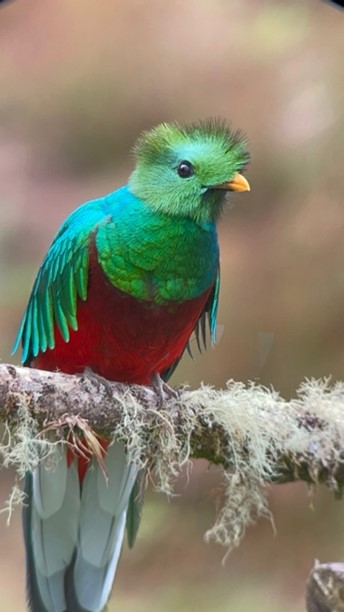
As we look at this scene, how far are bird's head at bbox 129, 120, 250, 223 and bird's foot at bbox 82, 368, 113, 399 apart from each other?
1.02 ft

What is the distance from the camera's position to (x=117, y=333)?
1.33 m

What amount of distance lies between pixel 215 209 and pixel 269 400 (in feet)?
1.15

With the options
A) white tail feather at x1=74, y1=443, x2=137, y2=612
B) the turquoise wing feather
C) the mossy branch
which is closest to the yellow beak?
the turquoise wing feather

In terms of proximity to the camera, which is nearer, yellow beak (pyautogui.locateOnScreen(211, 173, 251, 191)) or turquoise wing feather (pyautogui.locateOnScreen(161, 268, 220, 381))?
yellow beak (pyautogui.locateOnScreen(211, 173, 251, 191))

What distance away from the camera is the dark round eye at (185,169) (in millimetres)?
1277

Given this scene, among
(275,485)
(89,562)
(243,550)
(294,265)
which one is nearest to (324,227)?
(294,265)

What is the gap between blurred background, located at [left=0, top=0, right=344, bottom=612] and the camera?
4.21 ft

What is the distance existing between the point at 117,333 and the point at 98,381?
96 millimetres

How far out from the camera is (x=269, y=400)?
133 cm

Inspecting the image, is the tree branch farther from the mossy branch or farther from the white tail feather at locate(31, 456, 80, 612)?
the white tail feather at locate(31, 456, 80, 612)

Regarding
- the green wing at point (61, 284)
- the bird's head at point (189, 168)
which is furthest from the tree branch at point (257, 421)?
the bird's head at point (189, 168)

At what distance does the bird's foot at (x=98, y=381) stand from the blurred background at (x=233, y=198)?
0.15m

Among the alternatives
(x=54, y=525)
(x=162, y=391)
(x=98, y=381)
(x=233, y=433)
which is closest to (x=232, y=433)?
(x=233, y=433)

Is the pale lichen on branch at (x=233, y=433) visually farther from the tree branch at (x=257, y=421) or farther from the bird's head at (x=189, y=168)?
the bird's head at (x=189, y=168)
